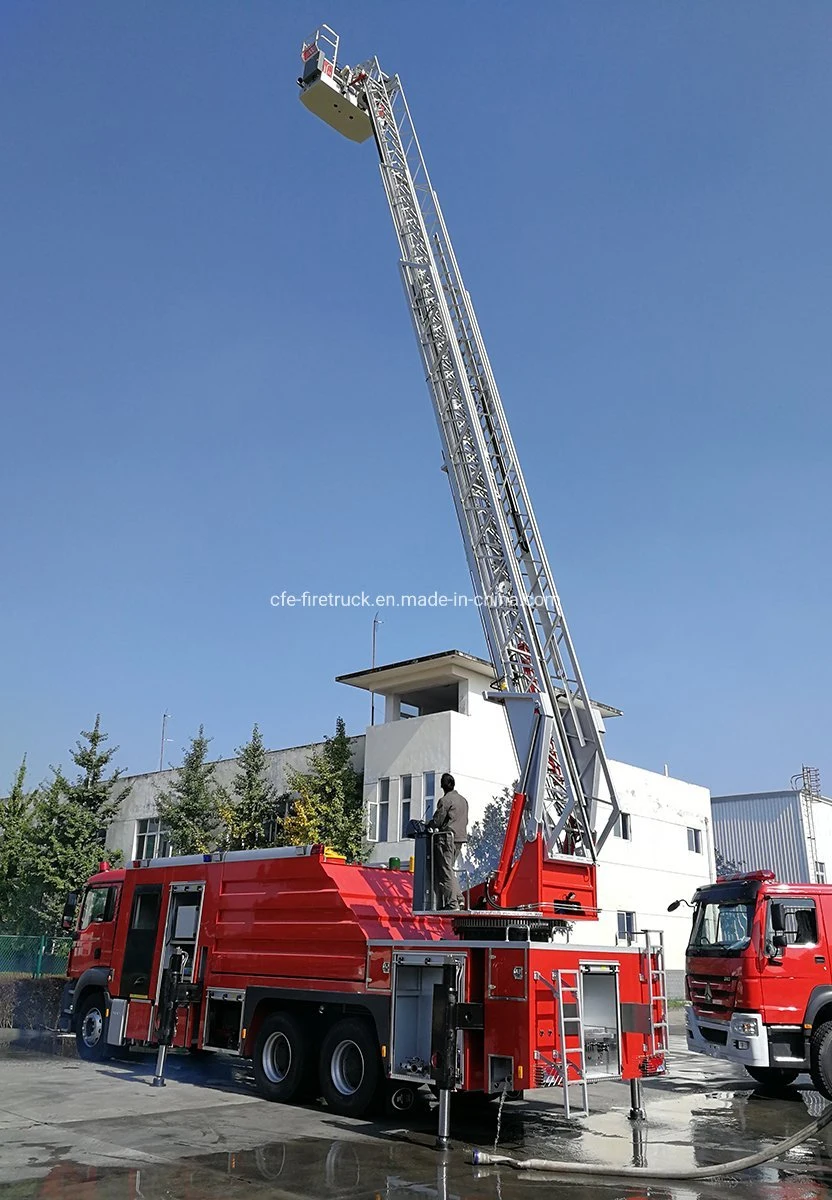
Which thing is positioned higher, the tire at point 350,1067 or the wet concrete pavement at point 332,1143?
the tire at point 350,1067

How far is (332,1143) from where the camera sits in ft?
29.9

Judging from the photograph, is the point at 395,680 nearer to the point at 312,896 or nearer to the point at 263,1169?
the point at 312,896

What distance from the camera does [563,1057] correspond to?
8.70 meters

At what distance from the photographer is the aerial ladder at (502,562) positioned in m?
11.0

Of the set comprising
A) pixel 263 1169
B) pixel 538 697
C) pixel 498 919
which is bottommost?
pixel 263 1169

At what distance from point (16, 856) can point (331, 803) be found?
1093cm

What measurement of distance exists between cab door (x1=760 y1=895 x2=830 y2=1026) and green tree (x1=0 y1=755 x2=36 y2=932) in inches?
907

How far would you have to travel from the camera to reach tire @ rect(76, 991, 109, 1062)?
14.7m

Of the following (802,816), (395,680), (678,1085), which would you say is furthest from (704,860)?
(678,1085)

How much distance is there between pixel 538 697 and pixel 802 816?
3517cm

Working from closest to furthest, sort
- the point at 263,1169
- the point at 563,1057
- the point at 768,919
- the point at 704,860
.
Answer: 1. the point at 263,1169
2. the point at 563,1057
3. the point at 768,919
4. the point at 704,860

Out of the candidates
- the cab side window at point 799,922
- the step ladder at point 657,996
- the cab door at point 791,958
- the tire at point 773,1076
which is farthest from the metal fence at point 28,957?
the cab side window at point 799,922

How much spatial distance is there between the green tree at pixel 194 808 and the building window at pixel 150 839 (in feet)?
10.1

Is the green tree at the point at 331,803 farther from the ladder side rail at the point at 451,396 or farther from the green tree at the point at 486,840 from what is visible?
the ladder side rail at the point at 451,396
